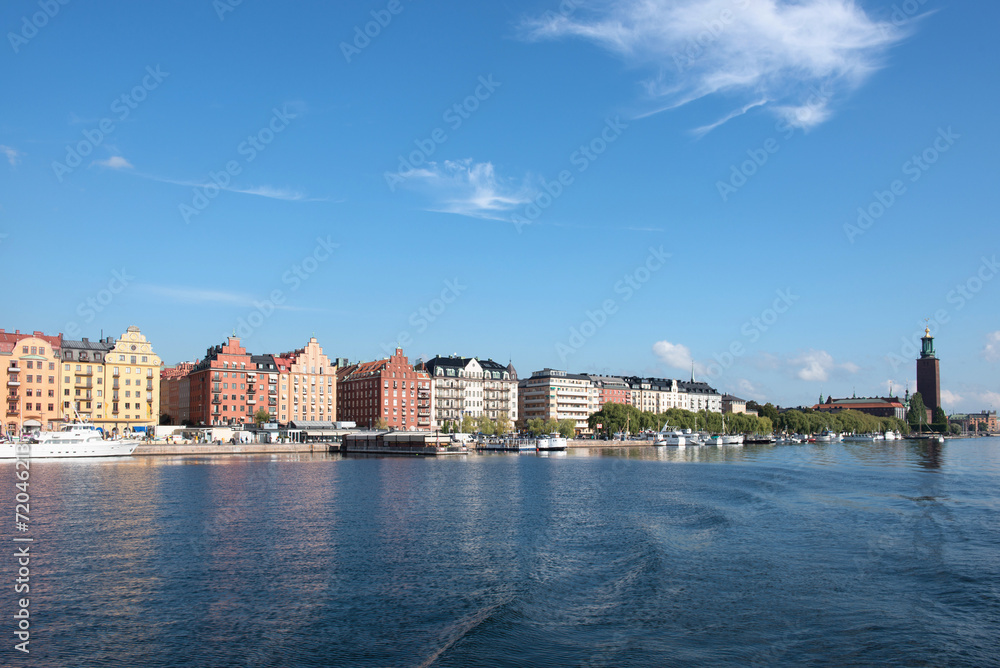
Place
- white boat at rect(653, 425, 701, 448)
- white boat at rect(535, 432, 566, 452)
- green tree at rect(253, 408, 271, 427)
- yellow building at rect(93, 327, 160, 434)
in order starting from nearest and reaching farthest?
yellow building at rect(93, 327, 160, 434) → white boat at rect(535, 432, 566, 452) → green tree at rect(253, 408, 271, 427) → white boat at rect(653, 425, 701, 448)

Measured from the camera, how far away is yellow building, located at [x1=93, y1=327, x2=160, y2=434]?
13112 centimetres

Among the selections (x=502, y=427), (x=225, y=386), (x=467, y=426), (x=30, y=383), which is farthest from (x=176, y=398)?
(x=502, y=427)

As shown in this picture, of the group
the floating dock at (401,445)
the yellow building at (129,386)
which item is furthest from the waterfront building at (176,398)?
the floating dock at (401,445)

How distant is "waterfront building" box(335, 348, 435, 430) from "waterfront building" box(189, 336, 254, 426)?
88.6 feet

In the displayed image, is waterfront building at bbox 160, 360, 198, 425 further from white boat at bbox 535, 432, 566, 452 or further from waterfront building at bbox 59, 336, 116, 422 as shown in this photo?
white boat at bbox 535, 432, 566, 452

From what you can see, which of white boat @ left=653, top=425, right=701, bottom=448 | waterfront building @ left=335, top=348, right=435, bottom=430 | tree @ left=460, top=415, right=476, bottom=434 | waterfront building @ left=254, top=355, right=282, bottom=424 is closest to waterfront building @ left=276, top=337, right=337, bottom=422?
Result: waterfront building @ left=254, top=355, right=282, bottom=424

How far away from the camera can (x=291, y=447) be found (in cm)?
13250

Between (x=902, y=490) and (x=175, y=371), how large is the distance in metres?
182

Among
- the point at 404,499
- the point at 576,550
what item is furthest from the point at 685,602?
the point at 404,499

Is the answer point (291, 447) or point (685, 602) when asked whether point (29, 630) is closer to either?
point (685, 602)

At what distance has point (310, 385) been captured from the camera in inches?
6535

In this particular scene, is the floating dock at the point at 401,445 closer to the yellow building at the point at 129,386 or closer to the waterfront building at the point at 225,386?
the waterfront building at the point at 225,386

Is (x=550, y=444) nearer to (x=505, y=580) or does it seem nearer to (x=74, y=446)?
(x=74, y=446)

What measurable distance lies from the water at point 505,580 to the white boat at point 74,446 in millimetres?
48536
